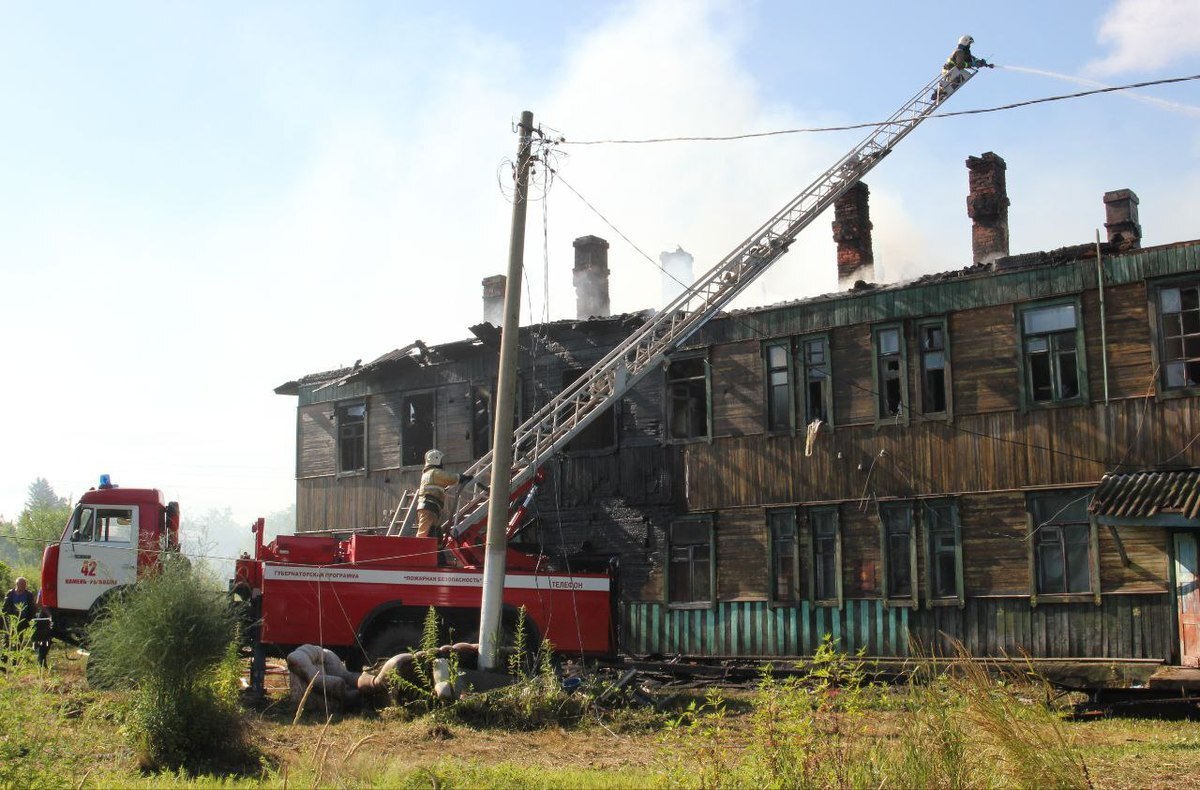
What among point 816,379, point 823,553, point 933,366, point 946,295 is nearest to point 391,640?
point 823,553

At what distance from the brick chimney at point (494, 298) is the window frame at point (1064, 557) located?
48.6 ft

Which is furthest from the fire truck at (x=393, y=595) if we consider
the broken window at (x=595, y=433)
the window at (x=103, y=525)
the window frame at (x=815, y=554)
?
the broken window at (x=595, y=433)

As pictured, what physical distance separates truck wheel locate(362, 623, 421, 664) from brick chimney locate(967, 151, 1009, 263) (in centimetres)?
1174

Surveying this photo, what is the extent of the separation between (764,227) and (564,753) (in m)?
11.8

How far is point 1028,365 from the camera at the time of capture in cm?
1888

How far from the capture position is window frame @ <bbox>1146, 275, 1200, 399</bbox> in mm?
17344

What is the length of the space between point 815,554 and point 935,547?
2.18 meters

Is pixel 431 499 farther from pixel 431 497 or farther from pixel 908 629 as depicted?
pixel 908 629

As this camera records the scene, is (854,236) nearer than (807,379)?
No

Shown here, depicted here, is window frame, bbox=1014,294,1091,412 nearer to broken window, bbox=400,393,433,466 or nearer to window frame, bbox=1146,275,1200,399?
window frame, bbox=1146,275,1200,399

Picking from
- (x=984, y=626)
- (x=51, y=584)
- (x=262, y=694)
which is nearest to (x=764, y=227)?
(x=984, y=626)

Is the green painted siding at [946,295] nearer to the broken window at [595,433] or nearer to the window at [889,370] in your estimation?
the window at [889,370]

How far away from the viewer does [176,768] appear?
11.2 m

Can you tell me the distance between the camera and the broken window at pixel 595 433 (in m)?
23.9
